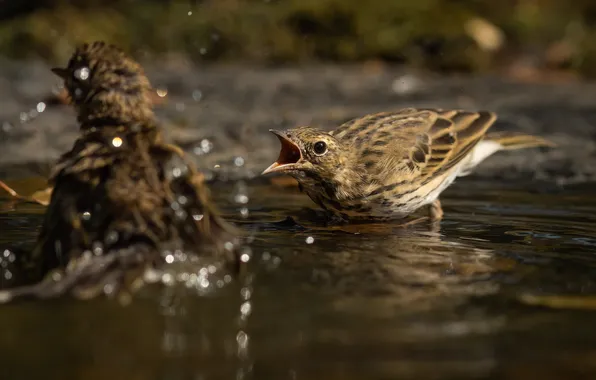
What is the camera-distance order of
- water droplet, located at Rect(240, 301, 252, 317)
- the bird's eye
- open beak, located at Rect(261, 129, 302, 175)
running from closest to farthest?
water droplet, located at Rect(240, 301, 252, 317), open beak, located at Rect(261, 129, 302, 175), the bird's eye

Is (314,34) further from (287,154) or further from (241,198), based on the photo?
(287,154)

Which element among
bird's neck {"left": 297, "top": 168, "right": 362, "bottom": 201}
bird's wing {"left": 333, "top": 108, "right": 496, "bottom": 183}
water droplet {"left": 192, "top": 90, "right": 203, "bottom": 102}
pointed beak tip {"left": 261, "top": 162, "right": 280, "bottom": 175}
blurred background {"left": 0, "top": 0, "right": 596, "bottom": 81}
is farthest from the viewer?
blurred background {"left": 0, "top": 0, "right": 596, "bottom": 81}

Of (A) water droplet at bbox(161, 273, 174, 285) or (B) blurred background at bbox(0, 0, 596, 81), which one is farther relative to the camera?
(B) blurred background at bbox(0, 0, 596, 81)

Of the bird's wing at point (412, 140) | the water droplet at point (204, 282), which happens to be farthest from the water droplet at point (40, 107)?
the water droplet at point (204, 282)

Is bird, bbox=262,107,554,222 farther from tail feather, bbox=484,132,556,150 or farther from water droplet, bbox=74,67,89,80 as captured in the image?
water droplet, bbox=74,67,89,80

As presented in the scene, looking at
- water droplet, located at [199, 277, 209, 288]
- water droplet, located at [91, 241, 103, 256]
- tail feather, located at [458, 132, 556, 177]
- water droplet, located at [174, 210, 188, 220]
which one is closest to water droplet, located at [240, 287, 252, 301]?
water droplet, located at [199, 277, 209, 288]

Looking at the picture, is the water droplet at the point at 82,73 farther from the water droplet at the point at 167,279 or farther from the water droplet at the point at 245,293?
the water droplet at the point at 245,293

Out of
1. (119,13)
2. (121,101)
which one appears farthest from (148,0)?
(121,101)
